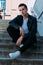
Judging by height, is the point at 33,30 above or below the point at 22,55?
above

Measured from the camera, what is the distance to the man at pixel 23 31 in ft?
19.0

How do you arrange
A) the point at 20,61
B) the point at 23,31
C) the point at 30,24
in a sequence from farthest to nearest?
1. the point at 30,24
2. the point at 23,31
3. the point at 20,61

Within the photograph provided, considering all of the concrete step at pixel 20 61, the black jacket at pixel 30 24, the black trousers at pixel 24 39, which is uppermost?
the black jacket at pixel 30 24

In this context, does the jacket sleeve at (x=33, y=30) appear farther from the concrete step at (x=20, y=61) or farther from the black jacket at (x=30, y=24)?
the concrete step at (x=20, y=61)

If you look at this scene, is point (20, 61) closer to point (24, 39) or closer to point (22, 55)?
→ point (22, 55)

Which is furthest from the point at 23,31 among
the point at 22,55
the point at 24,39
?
the point at 22,55

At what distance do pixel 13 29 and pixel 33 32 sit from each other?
1.26ft

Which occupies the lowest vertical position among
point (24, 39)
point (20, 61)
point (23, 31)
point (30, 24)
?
point (20, 61)

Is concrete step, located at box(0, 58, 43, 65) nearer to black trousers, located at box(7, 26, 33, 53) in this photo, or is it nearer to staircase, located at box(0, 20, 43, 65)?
staircase, located at box(0, 20, 43, 65)

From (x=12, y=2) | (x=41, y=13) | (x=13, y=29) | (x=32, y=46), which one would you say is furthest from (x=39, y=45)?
(x=12, y=2)

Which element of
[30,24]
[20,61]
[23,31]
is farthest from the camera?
[30,24]

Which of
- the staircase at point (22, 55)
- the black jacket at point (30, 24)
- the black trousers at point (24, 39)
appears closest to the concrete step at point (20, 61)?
the staircase at point (22, 55)

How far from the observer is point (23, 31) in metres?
5.84

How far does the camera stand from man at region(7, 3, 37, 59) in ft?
19.0
